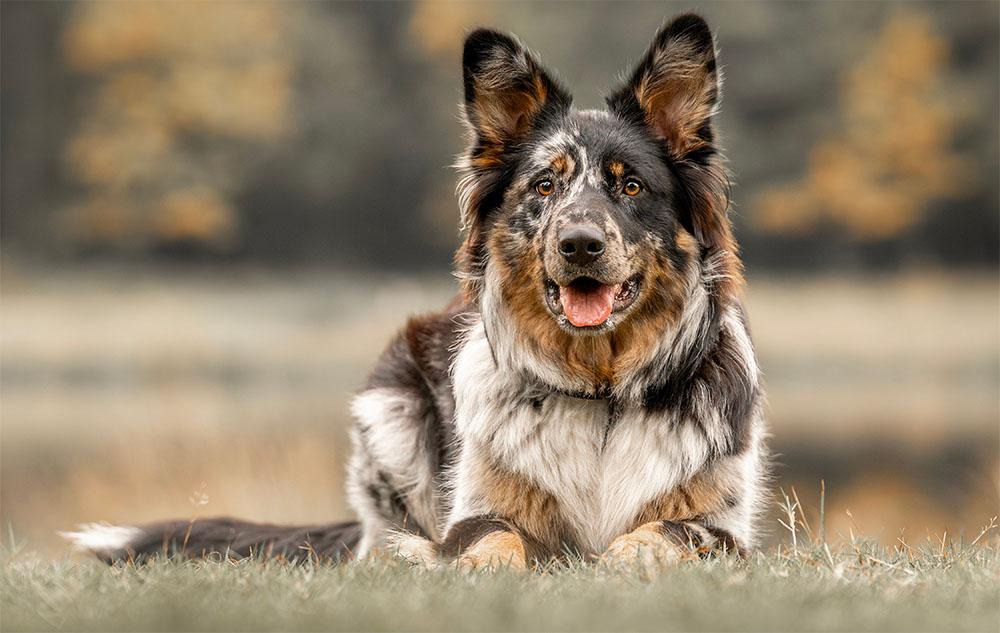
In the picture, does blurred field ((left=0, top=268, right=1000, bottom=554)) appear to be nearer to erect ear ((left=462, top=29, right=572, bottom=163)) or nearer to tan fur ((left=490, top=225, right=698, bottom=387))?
tan fur ((left=490, top=225, right=698, bottom=387))

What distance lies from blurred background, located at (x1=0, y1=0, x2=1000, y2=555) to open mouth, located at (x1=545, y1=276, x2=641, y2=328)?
22061mm

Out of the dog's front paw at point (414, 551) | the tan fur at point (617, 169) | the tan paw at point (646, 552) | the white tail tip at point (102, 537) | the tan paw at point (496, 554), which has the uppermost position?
the tan fur at point (617, 169)

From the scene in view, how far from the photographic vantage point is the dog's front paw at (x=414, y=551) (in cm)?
502

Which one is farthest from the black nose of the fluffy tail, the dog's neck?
the fluffy tail

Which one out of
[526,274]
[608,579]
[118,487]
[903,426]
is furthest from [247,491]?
[903,426]

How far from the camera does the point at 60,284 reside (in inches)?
1464

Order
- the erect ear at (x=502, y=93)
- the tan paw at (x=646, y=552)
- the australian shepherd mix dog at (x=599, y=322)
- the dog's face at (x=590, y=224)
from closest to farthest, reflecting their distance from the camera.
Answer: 1. the tan paw at (x=646, y=552)
2. the dog's face at (x=590, y=224)
3. the australian shepherd mix dog at (x=599, y=322)
4. the erect ear at (x=502, y=93)

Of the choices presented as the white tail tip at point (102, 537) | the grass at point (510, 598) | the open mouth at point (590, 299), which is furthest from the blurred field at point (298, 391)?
the open mouth at point (590, 299)

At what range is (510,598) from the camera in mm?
3867

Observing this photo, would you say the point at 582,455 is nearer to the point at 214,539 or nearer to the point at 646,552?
the point at 646,552

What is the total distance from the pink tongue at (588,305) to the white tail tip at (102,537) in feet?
9.36

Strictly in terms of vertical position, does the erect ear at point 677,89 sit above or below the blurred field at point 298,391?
above

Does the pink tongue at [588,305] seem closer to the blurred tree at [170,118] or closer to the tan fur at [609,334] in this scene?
A: the tan fur at [609,334]

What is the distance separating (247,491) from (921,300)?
89.1 feet
